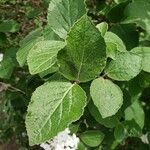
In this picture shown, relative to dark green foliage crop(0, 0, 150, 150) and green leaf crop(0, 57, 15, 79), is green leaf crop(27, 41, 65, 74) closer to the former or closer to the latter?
dark green foliage crop(0, 0, 150, 150)

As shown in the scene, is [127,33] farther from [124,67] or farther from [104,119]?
[124,67]

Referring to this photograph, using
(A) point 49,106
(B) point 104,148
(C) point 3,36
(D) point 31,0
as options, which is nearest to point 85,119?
(B) point 104,148

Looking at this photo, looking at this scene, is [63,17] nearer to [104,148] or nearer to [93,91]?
[93,91]

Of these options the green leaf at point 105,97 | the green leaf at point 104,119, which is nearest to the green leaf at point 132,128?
the green leaf at point 104,119

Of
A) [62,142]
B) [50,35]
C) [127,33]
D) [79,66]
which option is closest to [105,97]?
[79,66]

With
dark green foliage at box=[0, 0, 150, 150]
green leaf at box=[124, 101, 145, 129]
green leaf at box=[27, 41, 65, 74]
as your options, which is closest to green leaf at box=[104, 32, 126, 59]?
dark green foliage at box=[0, 0, 150, 150]

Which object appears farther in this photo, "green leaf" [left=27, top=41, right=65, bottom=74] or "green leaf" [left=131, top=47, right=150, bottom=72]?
"green leaf" [left=131, top=47, right=150, bottom=72]
